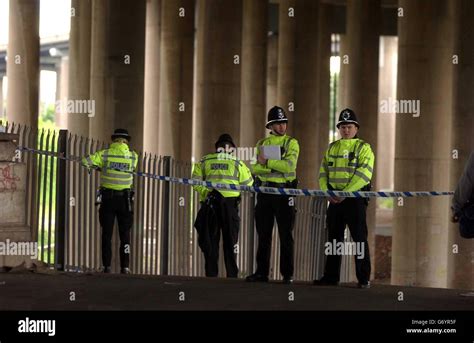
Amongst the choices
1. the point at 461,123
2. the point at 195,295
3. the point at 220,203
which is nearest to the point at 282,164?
the point at 195,295

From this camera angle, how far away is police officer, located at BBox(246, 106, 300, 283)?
16969 mm

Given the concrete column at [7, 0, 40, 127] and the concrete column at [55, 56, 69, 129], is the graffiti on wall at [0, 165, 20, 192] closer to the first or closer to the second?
the concrete column at [7, 0, 40, 127]

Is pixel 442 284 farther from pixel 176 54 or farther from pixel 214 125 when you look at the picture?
pixel 176 54

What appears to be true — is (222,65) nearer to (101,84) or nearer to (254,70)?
(101,84)

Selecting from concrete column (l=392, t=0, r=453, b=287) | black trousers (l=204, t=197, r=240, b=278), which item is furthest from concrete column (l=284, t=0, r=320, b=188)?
black trousers (l=204, t=197, r=240, b=278)

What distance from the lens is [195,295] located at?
610 inches

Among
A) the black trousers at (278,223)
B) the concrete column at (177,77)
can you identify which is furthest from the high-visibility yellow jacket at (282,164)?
the concrete column at (177,77)

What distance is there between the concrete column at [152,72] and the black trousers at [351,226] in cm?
4859

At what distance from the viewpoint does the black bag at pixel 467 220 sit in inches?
557

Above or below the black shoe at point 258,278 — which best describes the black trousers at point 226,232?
above

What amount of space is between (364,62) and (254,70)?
18.9 ft

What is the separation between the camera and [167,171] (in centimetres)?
2159

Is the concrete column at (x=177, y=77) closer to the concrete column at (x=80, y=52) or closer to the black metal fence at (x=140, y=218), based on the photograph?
the concrete column at (x=80, y=52)

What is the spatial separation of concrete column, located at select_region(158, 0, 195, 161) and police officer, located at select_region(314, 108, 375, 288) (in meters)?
37.3
